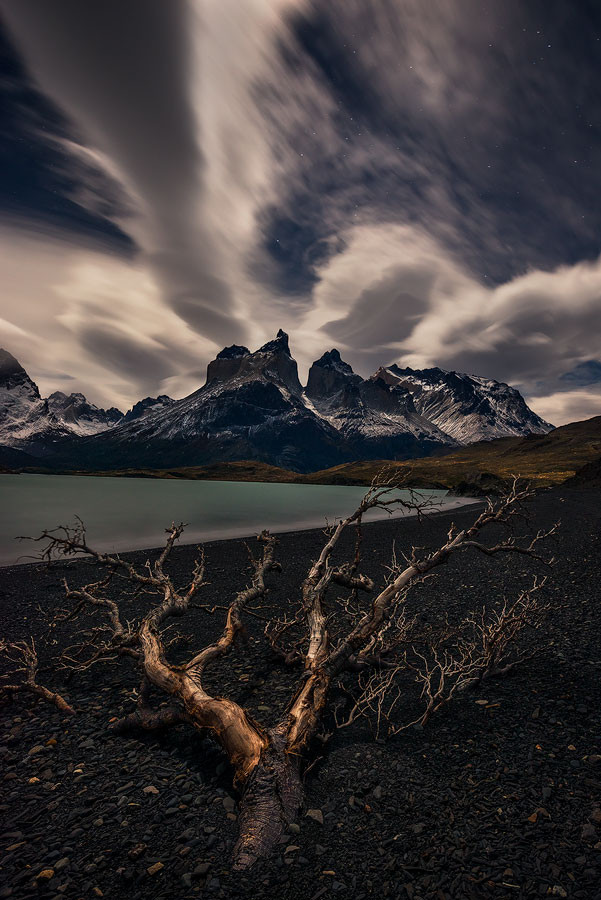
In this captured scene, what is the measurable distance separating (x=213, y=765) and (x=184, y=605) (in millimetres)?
5356

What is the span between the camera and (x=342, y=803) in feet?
20.2

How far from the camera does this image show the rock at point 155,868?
16.7 ft

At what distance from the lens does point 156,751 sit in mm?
7496

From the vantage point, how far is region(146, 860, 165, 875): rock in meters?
5.09

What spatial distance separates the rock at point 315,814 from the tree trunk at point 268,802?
189 mm

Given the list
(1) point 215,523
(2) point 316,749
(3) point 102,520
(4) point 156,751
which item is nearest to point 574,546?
(2) point 316,749

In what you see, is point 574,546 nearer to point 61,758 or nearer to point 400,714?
point 400,714

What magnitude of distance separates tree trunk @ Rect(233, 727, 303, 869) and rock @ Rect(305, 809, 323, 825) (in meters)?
0.19

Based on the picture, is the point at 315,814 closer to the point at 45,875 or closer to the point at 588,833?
the point at 45,875

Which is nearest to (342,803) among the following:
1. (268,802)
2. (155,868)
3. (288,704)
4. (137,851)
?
(268,802)

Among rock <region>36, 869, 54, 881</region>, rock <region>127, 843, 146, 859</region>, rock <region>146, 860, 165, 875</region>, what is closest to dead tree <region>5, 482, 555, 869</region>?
rock <region>146, 860, 165, 875</region>

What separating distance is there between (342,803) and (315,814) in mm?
494

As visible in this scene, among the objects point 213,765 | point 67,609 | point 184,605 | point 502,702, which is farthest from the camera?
point 67,609

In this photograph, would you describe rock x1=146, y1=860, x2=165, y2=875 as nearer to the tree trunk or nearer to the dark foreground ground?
the dark foreground ground
